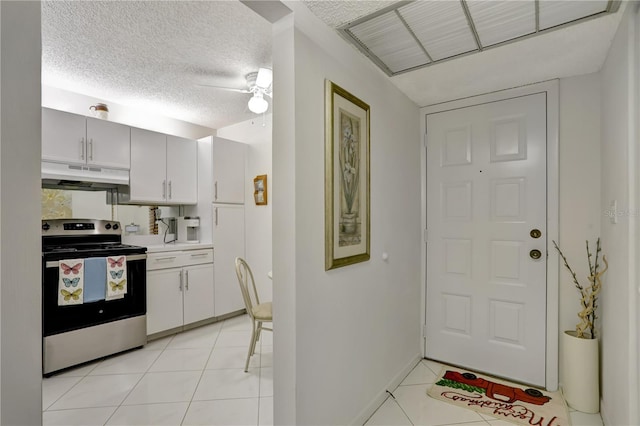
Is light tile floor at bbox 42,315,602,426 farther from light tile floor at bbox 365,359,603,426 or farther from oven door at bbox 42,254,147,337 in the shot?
oven door at bbox 42,254,147,337

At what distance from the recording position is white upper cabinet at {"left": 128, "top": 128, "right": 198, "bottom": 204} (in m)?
3.47

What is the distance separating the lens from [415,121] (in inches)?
112

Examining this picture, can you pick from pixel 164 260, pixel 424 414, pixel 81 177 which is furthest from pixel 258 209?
pixel 424 414

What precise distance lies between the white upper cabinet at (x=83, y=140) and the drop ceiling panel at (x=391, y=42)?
2.69 m

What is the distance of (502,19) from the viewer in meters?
1.67

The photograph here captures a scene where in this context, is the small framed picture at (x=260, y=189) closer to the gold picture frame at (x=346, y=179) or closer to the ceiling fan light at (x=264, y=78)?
the ceiling fan light at (x=264, y=78)

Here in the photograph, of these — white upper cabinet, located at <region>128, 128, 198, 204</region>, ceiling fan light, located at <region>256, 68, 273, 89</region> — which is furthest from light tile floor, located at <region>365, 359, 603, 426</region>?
white upper cabinet, located at <region>128, 128, 198, 204</region>

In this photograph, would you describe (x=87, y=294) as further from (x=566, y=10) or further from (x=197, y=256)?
(x=566, y=10)

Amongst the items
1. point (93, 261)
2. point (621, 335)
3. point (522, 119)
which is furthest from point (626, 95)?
point (93, 261)

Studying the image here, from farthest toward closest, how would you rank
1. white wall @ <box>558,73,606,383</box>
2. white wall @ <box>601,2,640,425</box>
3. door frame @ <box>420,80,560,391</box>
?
door frame @ <box>420,80,560,391</box> → white wall @ <box>558,73,606,383</box> → white wall @ <box>601,2,640,425</box>

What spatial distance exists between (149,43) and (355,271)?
221cm

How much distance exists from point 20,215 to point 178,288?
10.1 ft

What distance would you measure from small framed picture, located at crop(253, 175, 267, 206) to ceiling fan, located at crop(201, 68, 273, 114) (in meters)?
1.20

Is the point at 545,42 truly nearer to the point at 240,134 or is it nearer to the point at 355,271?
the point at 355,271
